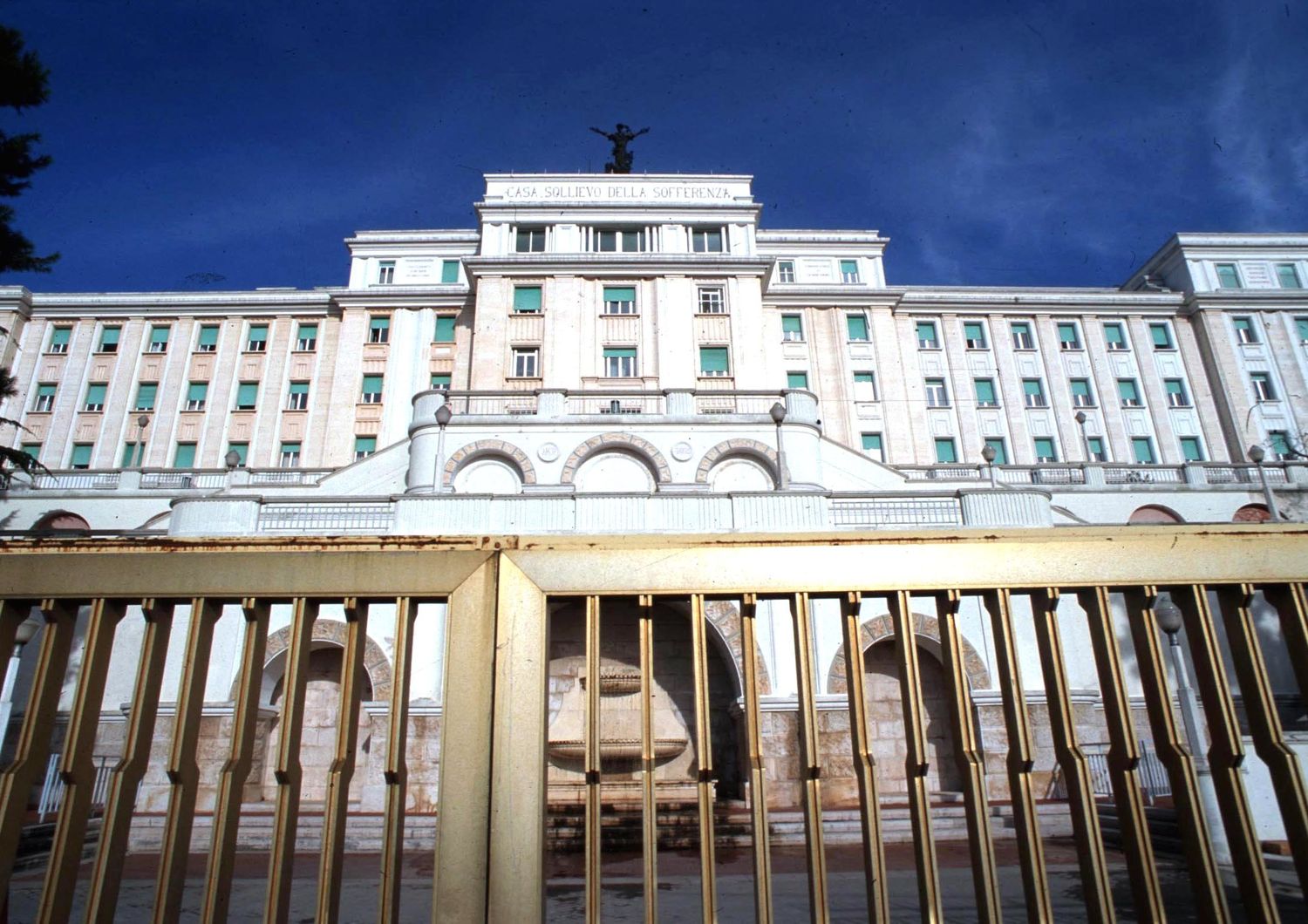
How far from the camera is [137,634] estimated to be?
15992mm

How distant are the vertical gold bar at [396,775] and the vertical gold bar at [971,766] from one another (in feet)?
5.23

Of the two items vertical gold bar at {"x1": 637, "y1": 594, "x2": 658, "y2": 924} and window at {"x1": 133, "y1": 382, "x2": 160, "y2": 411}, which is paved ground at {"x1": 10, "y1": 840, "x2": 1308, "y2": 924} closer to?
vertical gold bar at {"x1": 637, "y1": 594, "x2": 658, "y2": 924}

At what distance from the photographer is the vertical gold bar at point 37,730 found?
223 cm

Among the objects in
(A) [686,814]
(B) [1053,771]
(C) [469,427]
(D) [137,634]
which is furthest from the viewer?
(C) [469,427]

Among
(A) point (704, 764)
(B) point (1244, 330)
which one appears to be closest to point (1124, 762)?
(A) point (704, 764)

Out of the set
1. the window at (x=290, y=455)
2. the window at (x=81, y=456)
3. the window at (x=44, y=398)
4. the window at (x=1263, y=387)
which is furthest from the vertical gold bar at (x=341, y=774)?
the window at (x=1263, y=387)

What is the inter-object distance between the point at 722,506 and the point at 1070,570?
13.8 metres

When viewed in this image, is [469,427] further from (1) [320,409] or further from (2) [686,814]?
(1) [320,409]

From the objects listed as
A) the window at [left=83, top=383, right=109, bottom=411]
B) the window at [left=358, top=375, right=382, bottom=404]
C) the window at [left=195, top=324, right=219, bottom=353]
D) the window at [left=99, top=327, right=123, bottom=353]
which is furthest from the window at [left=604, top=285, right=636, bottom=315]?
the window at [left=99, top=327, right=123, bottom=353]

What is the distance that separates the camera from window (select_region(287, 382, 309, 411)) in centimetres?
3597

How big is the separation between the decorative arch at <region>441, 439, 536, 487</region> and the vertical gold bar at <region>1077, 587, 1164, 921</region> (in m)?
19.1

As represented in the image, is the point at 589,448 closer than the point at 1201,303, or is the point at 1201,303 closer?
the point at 589,448

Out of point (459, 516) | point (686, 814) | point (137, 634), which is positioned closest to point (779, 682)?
point (686, 814)

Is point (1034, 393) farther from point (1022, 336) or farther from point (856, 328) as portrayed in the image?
point (856, 328)
